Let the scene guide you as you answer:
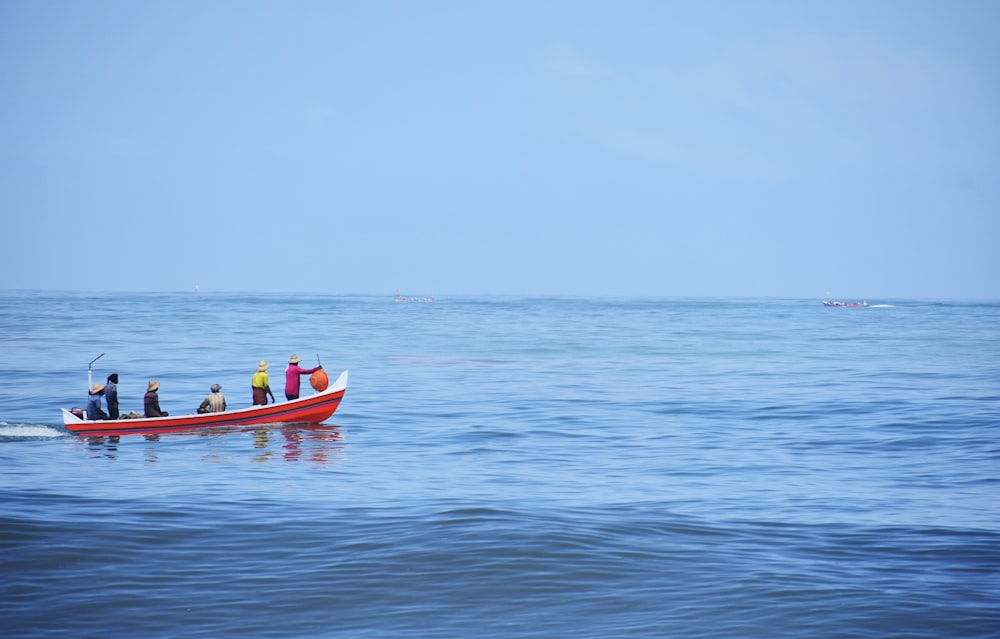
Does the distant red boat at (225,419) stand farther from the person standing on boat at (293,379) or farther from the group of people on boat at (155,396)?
the person standing on boat at (293,379)

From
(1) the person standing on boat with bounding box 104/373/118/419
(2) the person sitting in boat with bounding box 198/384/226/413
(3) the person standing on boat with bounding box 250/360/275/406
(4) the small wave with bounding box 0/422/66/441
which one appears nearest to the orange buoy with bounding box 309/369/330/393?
(3) the person standing on boat with bounding box 250/360/275/406

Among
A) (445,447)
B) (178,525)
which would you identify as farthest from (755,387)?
(178,525)

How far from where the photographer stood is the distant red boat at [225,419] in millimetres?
Answer: 29125

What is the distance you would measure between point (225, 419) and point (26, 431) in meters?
5.76

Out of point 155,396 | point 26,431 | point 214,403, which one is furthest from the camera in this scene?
point 214,403

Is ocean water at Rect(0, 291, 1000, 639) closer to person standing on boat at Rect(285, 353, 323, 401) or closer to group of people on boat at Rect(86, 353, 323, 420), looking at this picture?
group of people on boat at Rect(86, 353, 323, 420)

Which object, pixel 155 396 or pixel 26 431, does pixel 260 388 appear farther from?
pixel 26 431

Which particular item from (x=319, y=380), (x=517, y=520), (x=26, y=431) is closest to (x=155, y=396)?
(x=26, y=431)

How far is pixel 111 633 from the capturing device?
12.9 metres

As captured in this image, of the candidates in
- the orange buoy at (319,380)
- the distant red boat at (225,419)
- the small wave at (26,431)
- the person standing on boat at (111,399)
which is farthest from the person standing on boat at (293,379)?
the small wave at (26,431)

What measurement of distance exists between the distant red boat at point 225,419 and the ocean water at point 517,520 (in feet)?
1.55

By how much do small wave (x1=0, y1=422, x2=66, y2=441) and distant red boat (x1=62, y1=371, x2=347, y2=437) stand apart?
18.7 inches

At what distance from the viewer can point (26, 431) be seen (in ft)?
96.7

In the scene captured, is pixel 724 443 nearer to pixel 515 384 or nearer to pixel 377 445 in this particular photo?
pixel 377 445
